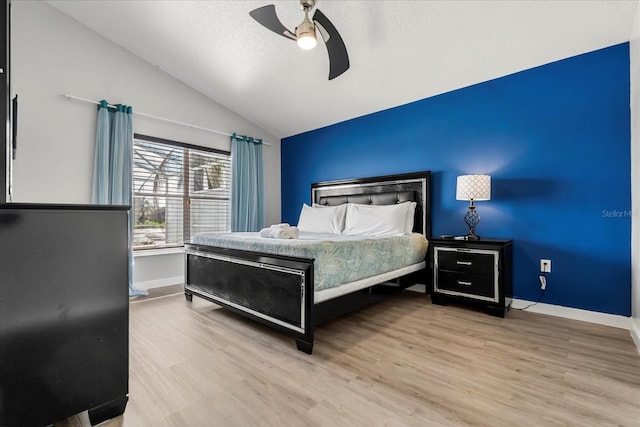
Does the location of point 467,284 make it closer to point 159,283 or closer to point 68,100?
point 159,283

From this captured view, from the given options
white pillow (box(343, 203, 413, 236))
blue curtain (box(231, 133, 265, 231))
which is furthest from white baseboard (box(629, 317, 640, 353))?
blue curtain (box(231, 133, 265, 231))

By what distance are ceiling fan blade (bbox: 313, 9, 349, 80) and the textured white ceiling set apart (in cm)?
57

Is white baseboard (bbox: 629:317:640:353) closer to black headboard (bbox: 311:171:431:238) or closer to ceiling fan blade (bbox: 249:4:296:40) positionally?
black headboard (bbox: 311:171:431:238)

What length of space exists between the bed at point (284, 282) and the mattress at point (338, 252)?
0.04 feet

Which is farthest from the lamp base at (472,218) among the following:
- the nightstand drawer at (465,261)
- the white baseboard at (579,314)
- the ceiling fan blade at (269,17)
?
the ceiling fan blade at (269,17)

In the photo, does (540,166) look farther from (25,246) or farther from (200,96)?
(200,96)

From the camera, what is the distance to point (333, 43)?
2166 millimetres

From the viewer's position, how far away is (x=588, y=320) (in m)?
2.51

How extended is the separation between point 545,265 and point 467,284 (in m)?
0.73

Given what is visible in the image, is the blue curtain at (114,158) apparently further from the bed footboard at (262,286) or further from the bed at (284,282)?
the bed footboard at (262,286)

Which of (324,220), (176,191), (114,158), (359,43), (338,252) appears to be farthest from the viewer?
Answer: (176,191)

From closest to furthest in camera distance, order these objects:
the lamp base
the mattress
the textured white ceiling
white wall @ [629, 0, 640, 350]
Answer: the mattress → white wall @ [629, 0, 640, 350] → the textured white ceiling → the lamp base

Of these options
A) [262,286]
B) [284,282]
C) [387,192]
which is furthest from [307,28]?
[387,192]

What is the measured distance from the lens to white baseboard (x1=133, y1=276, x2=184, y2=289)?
3648 millimetres
